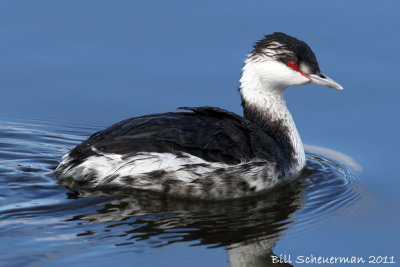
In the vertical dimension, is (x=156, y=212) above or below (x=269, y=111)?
below

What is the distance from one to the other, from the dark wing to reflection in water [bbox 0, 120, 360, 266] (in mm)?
462

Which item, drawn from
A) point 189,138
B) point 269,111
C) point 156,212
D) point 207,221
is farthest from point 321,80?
point 156,212

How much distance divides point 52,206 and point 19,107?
9.02ft

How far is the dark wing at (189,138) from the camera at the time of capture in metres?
8.50

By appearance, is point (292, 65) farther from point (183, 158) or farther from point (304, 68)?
point (183, 158)

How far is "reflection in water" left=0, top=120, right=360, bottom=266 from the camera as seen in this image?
7812 mm

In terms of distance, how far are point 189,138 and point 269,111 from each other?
1484mm

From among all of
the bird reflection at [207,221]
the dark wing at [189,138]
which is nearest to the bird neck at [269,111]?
the dark wing at [189,138]

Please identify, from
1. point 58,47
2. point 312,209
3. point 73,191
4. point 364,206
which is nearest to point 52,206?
point 73,191

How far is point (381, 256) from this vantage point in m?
7.87

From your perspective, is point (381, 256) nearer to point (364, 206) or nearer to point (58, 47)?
point (364, 206)

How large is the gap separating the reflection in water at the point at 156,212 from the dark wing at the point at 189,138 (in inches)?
18.2

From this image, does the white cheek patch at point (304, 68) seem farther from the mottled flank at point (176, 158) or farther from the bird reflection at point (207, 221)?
the bird reflection at point (207, 221)

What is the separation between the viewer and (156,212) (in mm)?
8445
